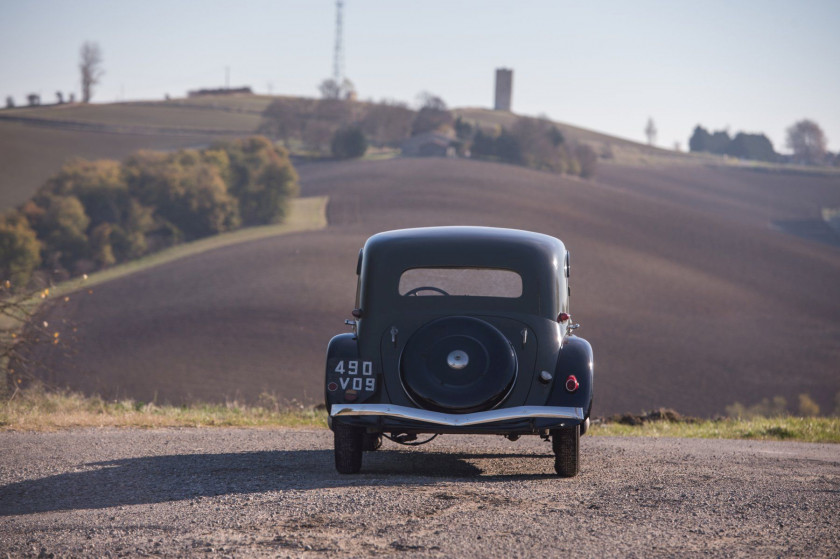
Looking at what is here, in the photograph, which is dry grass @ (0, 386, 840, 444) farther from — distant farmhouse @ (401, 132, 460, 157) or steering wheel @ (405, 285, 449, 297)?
distant farmhouse @ (401, 132, 460, 157)

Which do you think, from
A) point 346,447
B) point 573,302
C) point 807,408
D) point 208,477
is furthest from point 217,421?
point 573,302

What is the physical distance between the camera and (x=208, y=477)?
23.8 feet

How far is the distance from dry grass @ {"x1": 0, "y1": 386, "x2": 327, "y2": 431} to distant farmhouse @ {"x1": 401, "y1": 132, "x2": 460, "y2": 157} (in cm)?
8496

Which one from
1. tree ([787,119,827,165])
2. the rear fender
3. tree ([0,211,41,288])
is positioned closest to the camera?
the rear fender

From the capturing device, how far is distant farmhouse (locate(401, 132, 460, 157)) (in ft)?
321

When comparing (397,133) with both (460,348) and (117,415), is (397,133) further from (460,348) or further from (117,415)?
(460,348)

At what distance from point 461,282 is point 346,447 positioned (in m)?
1.83

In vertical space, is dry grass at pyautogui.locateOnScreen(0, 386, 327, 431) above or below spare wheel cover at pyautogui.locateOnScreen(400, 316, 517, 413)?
below

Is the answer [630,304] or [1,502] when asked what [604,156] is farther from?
[1,502]

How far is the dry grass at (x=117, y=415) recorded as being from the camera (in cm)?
1036

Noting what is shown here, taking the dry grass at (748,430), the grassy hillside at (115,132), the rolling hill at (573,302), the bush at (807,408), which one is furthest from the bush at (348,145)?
the dry grass at (748,430)

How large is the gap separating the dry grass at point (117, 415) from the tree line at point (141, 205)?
44.4m

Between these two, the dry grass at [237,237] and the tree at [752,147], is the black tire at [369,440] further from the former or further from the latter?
the tree at [752,147]

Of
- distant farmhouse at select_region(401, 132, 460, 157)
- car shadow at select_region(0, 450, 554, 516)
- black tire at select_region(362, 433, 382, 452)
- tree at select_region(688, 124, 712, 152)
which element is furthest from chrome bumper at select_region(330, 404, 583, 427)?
tree at select_region(688, 124, 712, 152)
